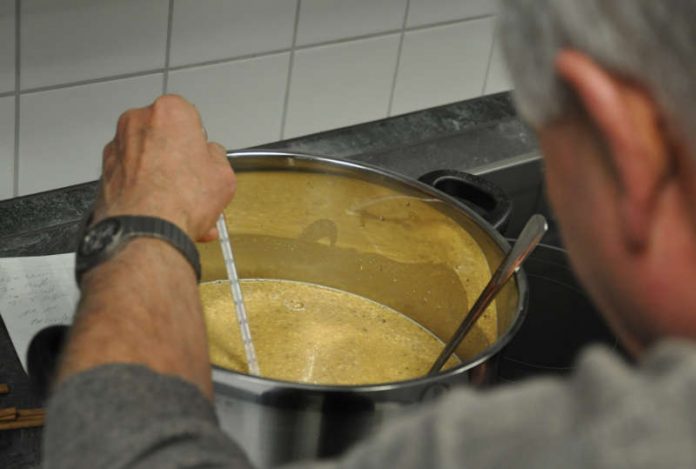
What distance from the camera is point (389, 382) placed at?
83 cm

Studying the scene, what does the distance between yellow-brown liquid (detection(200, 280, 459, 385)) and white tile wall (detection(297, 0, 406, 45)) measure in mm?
335

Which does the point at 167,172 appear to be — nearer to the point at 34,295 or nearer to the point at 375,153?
the point at 34,295

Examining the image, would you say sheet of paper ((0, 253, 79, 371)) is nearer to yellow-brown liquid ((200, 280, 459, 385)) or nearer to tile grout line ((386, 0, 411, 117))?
yellow-brown liquid ((200, 280, 459, 385))

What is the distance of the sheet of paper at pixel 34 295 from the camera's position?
3.20 ft

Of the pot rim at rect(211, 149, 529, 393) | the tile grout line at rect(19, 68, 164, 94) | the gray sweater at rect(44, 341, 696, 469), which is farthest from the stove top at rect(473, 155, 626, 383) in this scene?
the gray sweater at rect(44, 341, 696, 469)

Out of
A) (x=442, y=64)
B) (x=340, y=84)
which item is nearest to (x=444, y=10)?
(x=442, y=64)

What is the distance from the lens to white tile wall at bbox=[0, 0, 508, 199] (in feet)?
3.53

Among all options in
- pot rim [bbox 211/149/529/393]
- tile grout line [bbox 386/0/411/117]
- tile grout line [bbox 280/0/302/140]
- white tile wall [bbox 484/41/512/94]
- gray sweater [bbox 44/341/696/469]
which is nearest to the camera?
gray sweater [bbox 44/341/696/469]

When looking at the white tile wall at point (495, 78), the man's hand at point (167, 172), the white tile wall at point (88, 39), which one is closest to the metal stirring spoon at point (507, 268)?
the man's hand at point (167, 172)

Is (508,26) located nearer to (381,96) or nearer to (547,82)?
(547,82)

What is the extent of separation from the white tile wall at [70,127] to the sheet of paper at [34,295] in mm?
110

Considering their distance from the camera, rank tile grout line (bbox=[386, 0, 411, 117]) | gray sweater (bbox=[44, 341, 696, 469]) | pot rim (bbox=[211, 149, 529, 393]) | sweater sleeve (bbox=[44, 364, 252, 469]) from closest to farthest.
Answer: gray sweater (bbox=[44, 341, 696, 469])
sweater sleeve (bbox=[44, 364, 252, 469])
pot rim (bbox=[211, 149, 529, 393])
tile grout line (bbox=[386, 0, 411, 117])

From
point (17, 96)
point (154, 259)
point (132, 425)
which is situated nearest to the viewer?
point (132, 425)

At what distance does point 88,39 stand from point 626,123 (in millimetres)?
746
